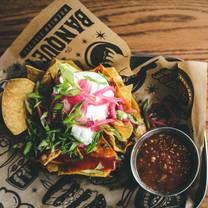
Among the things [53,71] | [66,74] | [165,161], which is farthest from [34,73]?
[165,161]

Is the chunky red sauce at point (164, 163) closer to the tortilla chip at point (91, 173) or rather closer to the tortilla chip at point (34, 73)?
the tortilla chip at point (91, 173)

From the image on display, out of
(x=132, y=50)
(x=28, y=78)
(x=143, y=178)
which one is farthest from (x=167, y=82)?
(x=28, y=78)

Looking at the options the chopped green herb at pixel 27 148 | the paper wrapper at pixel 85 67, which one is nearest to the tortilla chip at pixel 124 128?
the paper wrapper at pixel 85 67

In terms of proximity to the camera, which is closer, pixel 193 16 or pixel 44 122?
pixel 44 122

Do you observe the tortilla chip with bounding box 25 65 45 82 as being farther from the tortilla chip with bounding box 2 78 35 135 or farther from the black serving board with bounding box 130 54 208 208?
the black serving board with bounding box 130 54 208 208

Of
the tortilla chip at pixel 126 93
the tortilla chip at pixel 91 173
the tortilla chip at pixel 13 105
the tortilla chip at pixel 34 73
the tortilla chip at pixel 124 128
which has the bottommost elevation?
the tortilla chip at pixel 91 173

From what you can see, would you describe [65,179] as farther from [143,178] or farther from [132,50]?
[132,50]

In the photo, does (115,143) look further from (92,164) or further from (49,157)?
(49,157)
